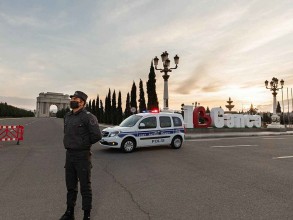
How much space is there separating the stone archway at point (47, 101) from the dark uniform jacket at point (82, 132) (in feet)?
533

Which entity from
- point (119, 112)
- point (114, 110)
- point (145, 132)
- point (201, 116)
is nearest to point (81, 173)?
point (145, 132)

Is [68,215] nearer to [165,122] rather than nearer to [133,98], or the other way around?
[165,122]

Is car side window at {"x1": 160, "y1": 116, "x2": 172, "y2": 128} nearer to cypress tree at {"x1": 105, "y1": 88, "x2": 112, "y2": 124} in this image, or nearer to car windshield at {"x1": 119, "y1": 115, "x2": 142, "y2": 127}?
car windshield at {"x1": 119, "y1": 115, "x2": 142, "y2": 127}

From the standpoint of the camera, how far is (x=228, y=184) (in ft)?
21.9

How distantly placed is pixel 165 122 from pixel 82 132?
9.29 meters

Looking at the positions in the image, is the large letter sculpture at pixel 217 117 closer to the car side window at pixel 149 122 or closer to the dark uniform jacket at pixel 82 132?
the car side window at pixel 149 122

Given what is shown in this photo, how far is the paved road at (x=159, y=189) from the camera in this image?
184 inches

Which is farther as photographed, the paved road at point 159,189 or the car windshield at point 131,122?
the car windshield at point 131,122

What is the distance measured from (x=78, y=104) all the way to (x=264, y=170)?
263 inches

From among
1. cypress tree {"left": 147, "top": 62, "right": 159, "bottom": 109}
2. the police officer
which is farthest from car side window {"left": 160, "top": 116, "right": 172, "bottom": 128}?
cypress tree {"left": 147, "top": 62, "right": 159, "bottom": 109}

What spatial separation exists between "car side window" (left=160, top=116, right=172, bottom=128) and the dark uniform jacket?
9.04m

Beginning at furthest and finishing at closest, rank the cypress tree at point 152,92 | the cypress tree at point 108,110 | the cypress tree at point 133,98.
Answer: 1. the cypress tree at point 108,110
2. the cypress tree at point 133,98
3. the cypress tree at point 152,92

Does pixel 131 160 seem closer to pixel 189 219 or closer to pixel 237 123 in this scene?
pixel 189 219

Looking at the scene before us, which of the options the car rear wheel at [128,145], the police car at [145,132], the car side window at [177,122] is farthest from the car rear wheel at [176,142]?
the car rear wheel at [128,145]
